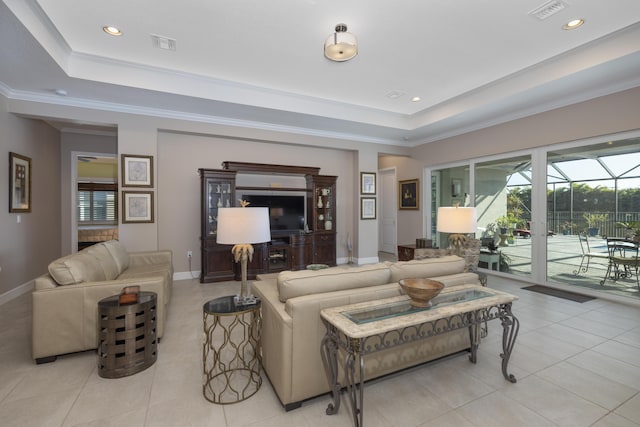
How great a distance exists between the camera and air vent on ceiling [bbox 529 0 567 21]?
2.62 m

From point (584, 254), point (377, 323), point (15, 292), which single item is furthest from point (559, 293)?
point (15, 292)

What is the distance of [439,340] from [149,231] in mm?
4374

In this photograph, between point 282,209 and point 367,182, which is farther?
point 367,182

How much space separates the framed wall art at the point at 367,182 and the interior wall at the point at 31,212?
18.4ft

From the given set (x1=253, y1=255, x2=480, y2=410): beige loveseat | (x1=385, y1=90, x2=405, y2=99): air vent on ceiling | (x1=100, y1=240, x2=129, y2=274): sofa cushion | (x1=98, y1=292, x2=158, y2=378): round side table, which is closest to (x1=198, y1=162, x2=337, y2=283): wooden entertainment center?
(x1=100, y1=240, x2=129, y2=274): sofa cushion

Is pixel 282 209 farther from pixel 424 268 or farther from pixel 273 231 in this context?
pixel 424 268

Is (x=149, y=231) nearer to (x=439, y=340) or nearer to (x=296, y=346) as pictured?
(x=296, y=346)

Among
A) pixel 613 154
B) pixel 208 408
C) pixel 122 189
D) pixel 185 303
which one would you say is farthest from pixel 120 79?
pixel 613 154

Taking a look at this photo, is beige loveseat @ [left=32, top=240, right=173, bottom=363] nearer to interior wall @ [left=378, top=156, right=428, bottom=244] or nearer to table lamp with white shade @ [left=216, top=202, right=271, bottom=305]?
table lamp with white shade @ [left=216, top=202, right=271, bottom=305]

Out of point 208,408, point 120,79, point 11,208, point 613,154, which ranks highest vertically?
point 120,79

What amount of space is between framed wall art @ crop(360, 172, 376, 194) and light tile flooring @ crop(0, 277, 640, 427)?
13.2 ft

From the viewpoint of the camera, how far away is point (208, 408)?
6.04 ft

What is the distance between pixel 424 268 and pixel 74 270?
116 inches

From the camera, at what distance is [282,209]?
18.6ft
